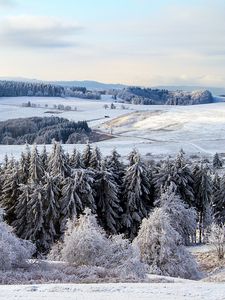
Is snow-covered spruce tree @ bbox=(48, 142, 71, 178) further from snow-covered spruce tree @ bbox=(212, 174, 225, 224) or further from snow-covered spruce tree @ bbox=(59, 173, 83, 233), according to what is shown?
snow-covered spruce tree @ bbox=(212, 174, 225, 224)

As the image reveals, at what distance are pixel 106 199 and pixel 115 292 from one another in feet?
96.3

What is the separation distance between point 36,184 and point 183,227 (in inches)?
593

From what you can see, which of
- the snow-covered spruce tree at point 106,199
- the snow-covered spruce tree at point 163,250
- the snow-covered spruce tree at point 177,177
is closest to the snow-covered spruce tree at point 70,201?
the snow-covered spruce tree at point 106,199

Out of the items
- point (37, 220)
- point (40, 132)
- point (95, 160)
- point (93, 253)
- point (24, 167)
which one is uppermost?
point (95, 160)

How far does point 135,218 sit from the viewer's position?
4744 centimetres

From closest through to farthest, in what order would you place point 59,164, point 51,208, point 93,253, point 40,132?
point 93,253, point 51,208, point 59,164, point 40,132

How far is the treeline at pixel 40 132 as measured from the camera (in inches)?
6412

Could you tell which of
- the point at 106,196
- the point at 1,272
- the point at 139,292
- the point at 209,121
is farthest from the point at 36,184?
the point at 209,121

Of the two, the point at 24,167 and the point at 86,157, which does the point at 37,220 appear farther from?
the point at 86,157

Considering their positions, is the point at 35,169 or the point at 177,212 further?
the point at 35,169

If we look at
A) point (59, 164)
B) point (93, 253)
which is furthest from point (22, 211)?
point (93, 253)

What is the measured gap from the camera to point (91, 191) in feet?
146

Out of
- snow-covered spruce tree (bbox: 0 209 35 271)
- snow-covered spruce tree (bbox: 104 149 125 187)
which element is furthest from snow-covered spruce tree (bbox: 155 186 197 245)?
snow-covered spruce tree (bbox: 0 209 35 271)

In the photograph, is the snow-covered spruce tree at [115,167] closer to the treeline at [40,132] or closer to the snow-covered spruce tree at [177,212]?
the snow-covered spruce tree at [177,212]
